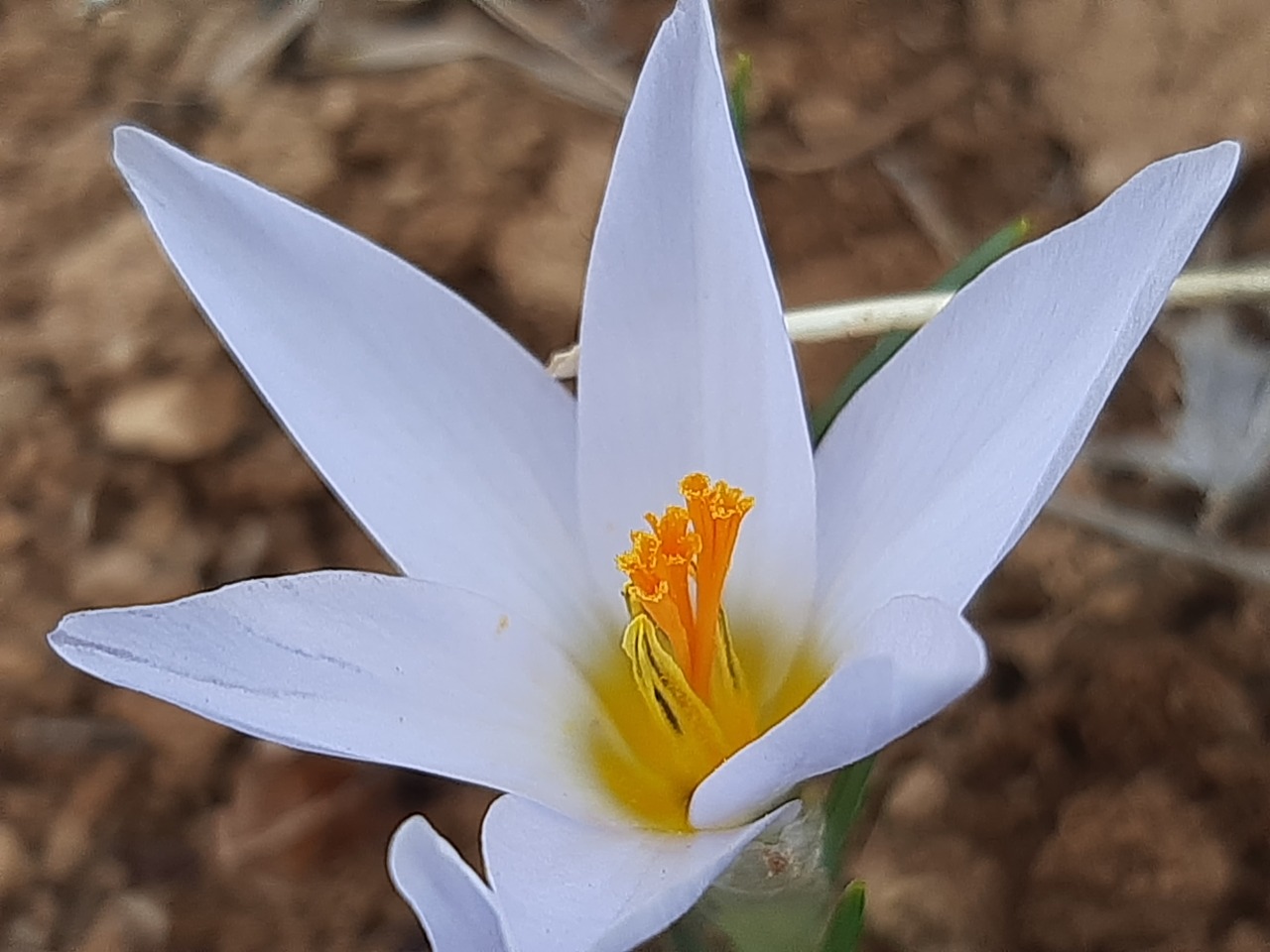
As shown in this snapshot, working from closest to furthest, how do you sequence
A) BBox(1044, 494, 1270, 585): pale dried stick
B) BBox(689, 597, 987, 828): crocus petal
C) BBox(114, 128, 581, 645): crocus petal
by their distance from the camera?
BBox(689, 597, 987, 828): crocus petal → BBox(114, 128, 581, 645): crocus petal → BBox(1044, 494, 1270, 585): pale dried stick

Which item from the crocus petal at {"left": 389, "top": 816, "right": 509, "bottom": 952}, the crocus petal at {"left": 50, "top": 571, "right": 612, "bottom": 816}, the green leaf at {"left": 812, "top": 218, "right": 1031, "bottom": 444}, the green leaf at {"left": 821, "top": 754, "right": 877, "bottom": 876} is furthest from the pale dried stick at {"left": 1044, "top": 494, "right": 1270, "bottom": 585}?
the crocus petal at {"left": 389, "top": 816, "right": 509, "bottom": 952}

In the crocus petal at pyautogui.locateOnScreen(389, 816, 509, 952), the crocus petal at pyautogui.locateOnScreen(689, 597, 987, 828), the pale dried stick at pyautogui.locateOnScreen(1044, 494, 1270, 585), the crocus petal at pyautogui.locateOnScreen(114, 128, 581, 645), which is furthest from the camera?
the pale dried stick at pyautogui.locateOnScreen(1044, 494, 1270, 585)

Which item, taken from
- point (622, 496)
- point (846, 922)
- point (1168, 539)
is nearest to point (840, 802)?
point (846, 922)

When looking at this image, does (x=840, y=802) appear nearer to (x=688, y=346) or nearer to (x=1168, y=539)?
(x=688, y=346)

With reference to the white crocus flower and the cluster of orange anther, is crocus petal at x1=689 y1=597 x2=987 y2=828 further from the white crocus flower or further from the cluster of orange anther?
the cluster of orange anther

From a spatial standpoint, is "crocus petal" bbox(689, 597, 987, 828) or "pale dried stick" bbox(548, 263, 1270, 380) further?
"pale dried stick" bbox(548, 263, 1270, 380)

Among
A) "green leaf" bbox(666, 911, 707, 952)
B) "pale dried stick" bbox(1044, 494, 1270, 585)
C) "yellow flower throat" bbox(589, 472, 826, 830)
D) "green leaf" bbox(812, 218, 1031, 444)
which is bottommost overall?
"pale dried stick" bbox(1044, 494, 1270, 585)

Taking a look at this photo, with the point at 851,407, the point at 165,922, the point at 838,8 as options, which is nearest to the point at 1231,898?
the point at 851,407
